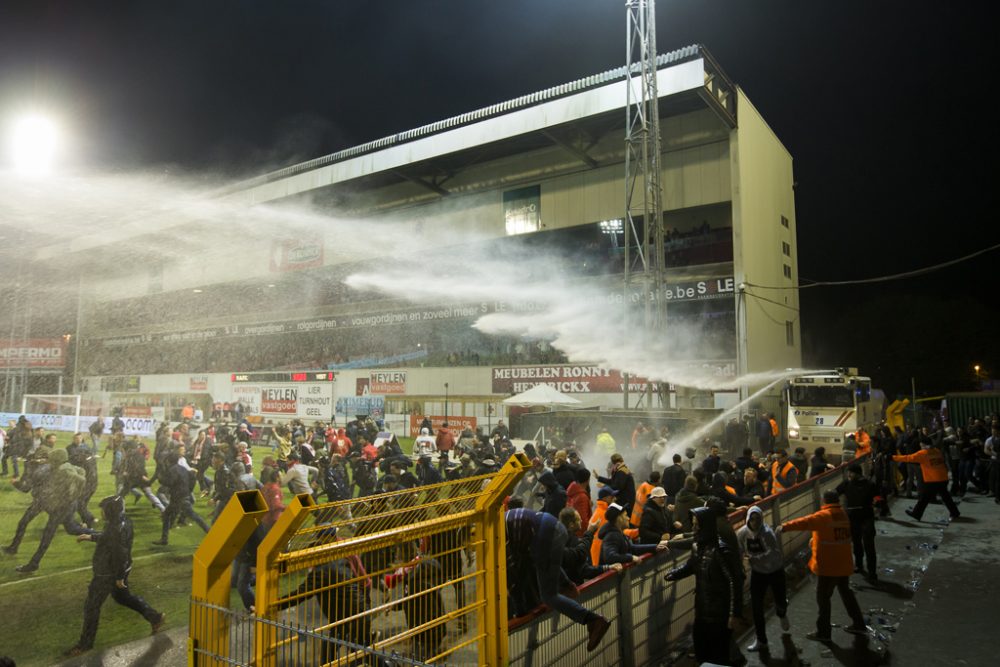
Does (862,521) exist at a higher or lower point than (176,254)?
lower

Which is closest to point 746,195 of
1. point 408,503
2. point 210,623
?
point 408,503

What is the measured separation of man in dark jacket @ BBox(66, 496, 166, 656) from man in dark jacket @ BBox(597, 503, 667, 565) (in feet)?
13.6

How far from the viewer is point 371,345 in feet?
97.5

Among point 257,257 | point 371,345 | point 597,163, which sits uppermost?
point 597,163

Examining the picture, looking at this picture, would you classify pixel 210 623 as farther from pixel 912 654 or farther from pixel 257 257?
A: pixel 257 257

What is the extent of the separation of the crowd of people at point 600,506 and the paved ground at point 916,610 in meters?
0.21

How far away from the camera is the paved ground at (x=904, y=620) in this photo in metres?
5.01

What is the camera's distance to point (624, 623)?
14.4ft

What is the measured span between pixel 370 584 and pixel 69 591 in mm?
6270

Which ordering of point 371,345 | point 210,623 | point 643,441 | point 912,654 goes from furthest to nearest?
point 371,345 → point 643,441 → point 912,654 → point 210,623

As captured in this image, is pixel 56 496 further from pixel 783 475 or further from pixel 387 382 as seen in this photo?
pixel 387 382

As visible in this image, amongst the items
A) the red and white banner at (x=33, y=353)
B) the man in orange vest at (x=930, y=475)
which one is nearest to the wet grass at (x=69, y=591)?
the man in orange vest at (x=930, y=475)

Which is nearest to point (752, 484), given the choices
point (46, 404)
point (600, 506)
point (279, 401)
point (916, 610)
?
point (916, 610)

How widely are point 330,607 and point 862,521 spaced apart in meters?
6.71
